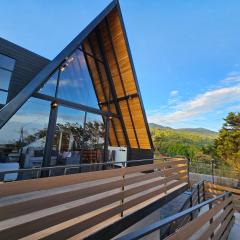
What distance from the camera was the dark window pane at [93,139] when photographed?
6.88m

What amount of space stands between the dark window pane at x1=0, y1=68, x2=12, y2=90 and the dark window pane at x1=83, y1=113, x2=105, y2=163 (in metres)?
3.07

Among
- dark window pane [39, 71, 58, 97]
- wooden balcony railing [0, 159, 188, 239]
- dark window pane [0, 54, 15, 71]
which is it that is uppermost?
dark window pane [0, 54, 15, 71]

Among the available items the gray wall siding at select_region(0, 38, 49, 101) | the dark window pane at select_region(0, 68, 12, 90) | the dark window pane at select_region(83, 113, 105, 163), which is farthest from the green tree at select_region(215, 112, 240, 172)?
the dark window pane at select_region(0, 68, 12, 90)

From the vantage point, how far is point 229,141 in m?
17.2

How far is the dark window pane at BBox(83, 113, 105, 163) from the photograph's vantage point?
6881mm

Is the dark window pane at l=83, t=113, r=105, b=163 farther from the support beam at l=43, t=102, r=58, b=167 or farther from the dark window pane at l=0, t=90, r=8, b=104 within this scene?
the dark window pane at l=0, t=90, r=8, b=104

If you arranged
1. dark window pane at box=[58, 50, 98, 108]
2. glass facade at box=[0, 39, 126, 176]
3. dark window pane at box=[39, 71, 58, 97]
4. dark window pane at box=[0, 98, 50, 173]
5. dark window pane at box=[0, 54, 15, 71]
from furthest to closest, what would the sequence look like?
dark window pane at box=[58, 50, 98, 108] → dark window pane at box=[0, 54, 15, 71] → dark window pane at box=[39, 71, 58, 97] → glass facade at box=[0, 39, 126, 176] → dark window pane at box=[0, 98, 50, 173]

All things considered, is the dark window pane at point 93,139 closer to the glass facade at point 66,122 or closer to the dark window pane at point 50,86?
the glass facade at point 66,122

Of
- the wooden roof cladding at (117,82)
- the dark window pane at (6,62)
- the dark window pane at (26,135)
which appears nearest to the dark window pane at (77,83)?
the wooden roof cladding at (117,82)

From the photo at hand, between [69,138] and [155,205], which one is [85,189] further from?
[69,138]

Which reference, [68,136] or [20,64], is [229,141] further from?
[20,64]

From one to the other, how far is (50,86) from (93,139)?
2700 millimetres

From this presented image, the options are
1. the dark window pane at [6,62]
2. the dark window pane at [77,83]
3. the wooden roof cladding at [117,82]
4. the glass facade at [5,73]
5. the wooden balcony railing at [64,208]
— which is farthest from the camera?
the wooden roof cladding at [117,82]

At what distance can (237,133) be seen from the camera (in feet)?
55.0
